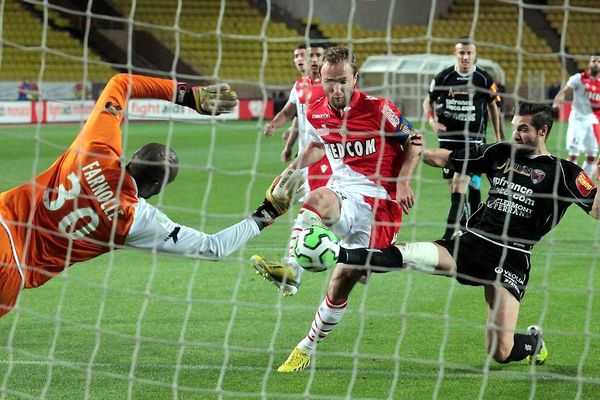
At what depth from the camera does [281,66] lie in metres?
31.2

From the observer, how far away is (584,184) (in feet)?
18.5

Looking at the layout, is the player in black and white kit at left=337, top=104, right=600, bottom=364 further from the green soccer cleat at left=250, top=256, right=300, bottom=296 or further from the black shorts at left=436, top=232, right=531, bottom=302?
the green soccer cleat at left=250, top=256, right=300, bottom=296

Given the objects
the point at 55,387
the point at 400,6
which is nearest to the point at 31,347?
the point at 55,387

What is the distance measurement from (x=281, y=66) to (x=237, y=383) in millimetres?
26069

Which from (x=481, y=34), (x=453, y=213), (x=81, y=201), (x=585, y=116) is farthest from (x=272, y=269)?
(x=481, y=34)

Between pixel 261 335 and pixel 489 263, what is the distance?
1.71 meters

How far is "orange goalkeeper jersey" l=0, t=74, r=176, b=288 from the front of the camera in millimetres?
5125

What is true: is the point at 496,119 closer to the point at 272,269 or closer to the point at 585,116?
the point at 585,116

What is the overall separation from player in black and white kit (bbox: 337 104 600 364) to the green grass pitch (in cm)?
18

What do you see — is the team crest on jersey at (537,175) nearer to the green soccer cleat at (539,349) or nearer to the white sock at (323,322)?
the green soccer cleat at (539,349)

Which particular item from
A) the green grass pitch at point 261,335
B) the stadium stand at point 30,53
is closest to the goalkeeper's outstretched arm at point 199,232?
the green grass pitch at point 261,335

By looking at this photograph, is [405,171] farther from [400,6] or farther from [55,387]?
[400,6]

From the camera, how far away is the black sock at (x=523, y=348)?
592 centimetres

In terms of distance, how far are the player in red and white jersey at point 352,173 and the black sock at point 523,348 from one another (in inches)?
38.2
